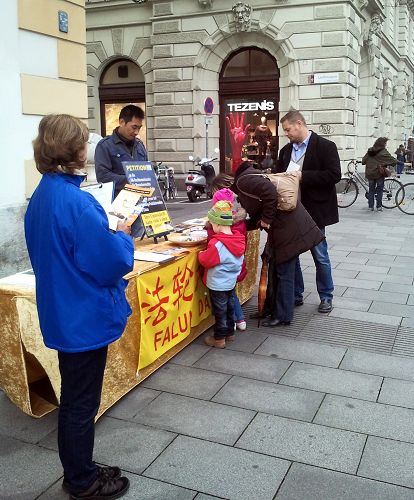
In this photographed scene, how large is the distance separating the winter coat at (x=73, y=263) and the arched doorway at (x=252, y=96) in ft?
52.8

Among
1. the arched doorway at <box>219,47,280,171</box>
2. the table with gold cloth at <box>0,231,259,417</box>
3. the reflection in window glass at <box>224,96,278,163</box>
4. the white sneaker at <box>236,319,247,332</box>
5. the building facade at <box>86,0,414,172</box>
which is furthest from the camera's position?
the reflection in window glass at <box>224,96,278,163</box>

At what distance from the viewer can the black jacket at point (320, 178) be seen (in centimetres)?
501

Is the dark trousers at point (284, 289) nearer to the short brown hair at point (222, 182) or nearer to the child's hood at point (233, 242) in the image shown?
the child's hood at point (233, 242)

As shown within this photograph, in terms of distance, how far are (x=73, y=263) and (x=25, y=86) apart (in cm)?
450

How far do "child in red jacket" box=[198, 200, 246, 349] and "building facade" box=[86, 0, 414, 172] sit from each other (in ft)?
42.2

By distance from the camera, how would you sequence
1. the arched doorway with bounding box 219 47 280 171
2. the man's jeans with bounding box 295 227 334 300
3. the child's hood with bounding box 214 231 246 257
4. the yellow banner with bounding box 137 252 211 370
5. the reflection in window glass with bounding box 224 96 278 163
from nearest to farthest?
the yellow banner with bounding box 137 252 211 370 < the child's hood with bounding box 214 231 246 257 < the man's jeans with bounding box 295 227 334 300 < the arched doorway with bounding box 219 47 280 171 < the reflection in window glass with bounding box 224 96 278 163

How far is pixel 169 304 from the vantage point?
161 inches

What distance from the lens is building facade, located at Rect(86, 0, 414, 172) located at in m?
16.1

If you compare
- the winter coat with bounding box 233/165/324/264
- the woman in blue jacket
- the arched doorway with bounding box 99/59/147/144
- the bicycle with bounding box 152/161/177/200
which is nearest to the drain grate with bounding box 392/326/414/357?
the winter coat with bounding box 233/165/324/264

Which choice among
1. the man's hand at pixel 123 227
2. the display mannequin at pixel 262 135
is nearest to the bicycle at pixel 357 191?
the display mannequin at pixel 262 135

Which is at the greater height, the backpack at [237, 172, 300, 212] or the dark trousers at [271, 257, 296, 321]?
the backpack at [237, 172, 300, 212]

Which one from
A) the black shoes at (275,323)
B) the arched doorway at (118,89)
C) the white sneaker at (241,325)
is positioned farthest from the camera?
the arched doorway at (118,89)

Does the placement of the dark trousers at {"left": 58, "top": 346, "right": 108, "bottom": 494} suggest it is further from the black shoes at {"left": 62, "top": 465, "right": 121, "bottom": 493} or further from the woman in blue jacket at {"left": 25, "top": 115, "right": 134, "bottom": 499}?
the black shoes at {"left": 62, "top": 465, "right": 121, "bottom": 493}

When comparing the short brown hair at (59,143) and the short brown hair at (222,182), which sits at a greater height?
the short brown hair at (59,143)
